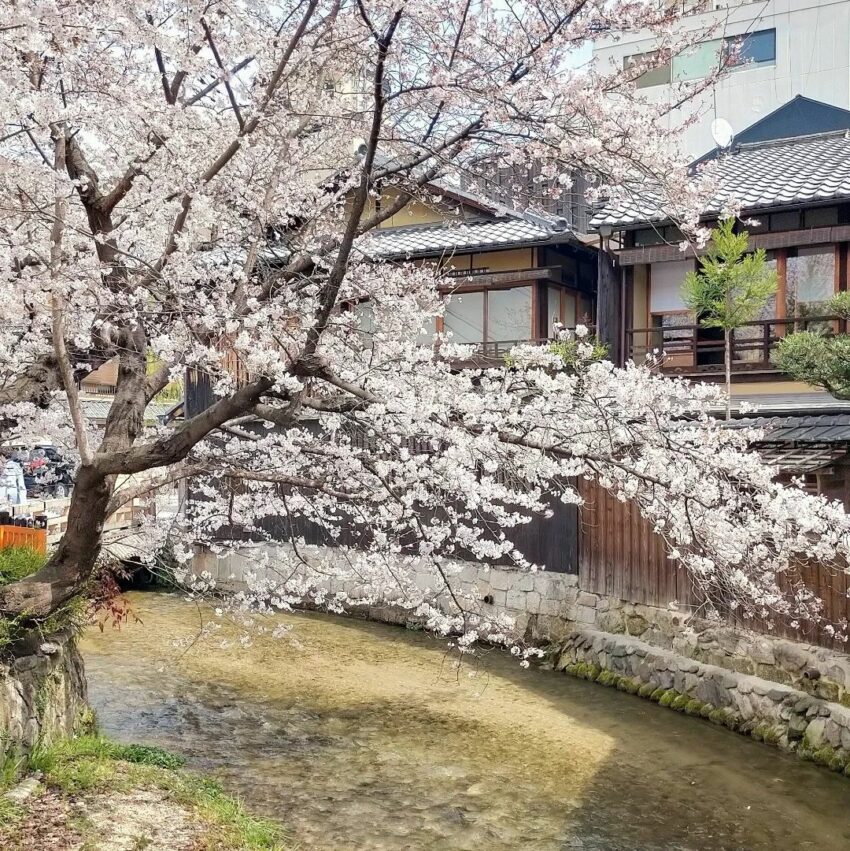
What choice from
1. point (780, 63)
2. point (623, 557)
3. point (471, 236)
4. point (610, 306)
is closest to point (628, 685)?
point (623, 557)

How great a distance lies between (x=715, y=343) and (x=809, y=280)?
6.25 feet

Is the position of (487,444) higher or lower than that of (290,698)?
higher

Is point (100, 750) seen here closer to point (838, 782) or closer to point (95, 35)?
point (95, 35)

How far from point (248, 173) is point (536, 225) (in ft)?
35.6

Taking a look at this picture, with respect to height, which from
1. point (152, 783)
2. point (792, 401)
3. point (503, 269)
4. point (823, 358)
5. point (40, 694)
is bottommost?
point (152, 783)

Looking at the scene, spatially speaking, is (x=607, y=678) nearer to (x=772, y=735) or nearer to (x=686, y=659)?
(x=686, y=659)

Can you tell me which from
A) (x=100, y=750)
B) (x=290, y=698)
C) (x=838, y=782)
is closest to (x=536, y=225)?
(x=290, y=698)

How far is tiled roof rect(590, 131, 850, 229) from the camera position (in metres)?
14.1

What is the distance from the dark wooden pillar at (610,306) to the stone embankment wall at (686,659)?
478cm

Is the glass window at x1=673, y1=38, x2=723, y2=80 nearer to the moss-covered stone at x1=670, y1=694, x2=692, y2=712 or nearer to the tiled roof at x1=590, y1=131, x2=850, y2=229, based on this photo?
the tiled roof at x1=590, y1=131, x2=850, y2=229

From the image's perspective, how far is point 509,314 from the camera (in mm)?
18531

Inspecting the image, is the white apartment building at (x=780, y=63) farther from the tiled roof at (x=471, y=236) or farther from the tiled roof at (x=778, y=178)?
the tiled roof at (x=471, y=236)

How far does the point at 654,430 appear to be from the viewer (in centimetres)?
567

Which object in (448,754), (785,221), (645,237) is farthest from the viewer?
(645,237)
